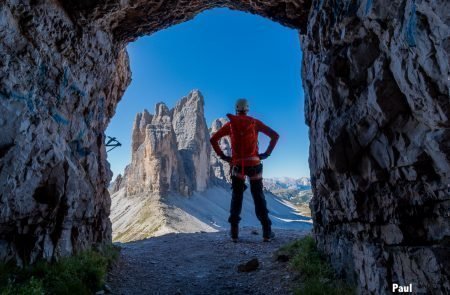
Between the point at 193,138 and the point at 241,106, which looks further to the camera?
the point at 193,138

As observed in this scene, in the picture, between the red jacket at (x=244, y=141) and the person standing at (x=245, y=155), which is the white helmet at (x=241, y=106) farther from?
the red jacket at (x=244, y=141)

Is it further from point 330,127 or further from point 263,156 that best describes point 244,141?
point 330,127

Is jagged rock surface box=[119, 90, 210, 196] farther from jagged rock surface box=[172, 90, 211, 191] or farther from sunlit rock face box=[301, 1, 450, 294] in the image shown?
sunlit rock face box=[301, 1, 450, 294]

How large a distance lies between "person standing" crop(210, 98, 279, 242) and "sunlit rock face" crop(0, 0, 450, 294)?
2.88 meters

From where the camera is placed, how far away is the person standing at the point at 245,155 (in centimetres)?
1125

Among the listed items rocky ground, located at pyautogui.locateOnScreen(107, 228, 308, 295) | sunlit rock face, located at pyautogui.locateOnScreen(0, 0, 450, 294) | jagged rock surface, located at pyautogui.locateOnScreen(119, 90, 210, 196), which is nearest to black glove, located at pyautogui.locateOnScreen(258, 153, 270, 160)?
sunlit rock face, located at pyautogui.locateOnScreen(0, 0, 450, 294)

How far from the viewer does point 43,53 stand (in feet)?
23.5

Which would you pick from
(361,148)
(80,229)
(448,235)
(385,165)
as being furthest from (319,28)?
(80,229)

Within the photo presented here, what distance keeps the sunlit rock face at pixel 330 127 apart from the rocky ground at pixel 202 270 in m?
1.34

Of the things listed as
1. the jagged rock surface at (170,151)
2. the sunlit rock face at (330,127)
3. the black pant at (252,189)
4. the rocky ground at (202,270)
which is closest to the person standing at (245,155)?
the black pant at (252,189)

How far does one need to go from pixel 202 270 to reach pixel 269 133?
5608 mm

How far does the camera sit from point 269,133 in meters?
11.8

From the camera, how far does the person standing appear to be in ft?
36.9

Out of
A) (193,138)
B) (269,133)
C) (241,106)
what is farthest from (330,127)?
(193,138)
